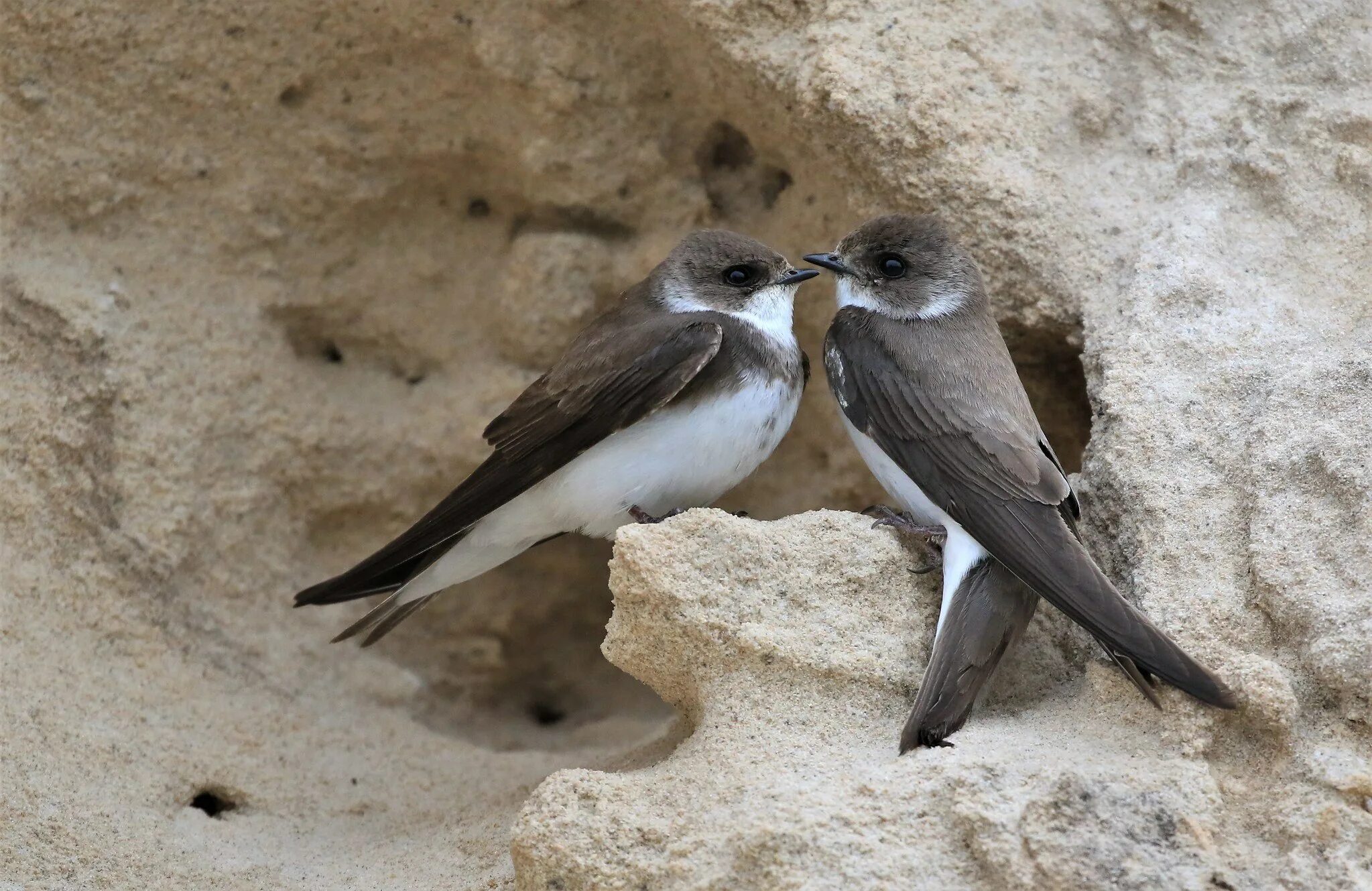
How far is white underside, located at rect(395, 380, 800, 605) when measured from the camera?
265 centimetres

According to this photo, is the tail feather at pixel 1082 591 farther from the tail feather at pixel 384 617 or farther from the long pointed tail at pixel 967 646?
the tail feather at pixel 384 617

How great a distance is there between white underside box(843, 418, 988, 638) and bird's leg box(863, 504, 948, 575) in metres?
0.02

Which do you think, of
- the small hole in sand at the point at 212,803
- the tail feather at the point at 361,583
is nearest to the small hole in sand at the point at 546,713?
the tail feather at the point at 361,583

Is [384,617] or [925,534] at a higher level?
[925,534]

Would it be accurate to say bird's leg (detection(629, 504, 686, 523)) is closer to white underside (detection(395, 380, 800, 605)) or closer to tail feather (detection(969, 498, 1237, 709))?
white underside (detection(395, 380, 800, 605))

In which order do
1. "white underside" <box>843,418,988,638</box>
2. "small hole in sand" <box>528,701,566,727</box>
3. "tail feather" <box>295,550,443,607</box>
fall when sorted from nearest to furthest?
1. "white underside" <box>843,418,988,638</box>
2. "tail feather" <box>295,550,443,607</box>
3. "small hole in sand" <box>528,701,566,727</box>

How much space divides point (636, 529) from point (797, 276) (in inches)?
34.6

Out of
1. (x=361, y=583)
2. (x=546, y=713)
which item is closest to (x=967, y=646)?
(x=361, y=583)

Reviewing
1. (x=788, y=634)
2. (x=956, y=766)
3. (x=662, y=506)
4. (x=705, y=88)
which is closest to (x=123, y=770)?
(x=662, y=506)

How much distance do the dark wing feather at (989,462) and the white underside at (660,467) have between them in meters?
0.17

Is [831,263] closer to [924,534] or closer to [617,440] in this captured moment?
[617,440]

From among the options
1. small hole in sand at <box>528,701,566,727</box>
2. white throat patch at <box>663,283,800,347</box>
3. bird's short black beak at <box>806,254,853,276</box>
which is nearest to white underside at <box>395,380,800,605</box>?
white throat patch at <box>663,283,800,347</box>

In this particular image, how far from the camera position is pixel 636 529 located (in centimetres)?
224

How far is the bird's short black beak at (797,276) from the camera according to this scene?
A: 2891mm
